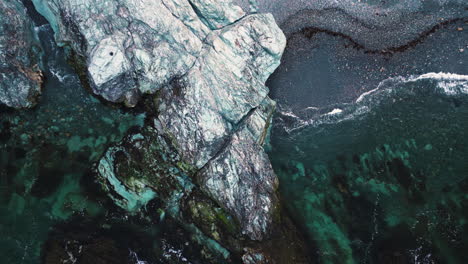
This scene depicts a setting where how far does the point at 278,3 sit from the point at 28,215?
846 cm

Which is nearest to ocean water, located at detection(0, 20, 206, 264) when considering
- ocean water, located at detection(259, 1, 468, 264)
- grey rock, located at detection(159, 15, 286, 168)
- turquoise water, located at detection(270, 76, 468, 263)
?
grey rock, located at detection(159, 15, 286, 168)

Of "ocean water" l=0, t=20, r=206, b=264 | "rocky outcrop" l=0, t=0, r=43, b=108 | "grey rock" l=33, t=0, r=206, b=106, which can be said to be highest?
"grey rock" l=33, t=0, r=206, b=106

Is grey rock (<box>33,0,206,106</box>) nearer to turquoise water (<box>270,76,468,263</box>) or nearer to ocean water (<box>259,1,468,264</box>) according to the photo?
ocean water (<box>259,1,468,264</box>)

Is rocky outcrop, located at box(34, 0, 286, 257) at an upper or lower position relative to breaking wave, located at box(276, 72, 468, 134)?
lower

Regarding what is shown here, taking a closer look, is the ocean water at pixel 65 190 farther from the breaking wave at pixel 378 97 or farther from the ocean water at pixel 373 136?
the breaking wave at pixel 378 97

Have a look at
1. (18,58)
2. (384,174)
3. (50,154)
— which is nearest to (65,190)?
(50,154)

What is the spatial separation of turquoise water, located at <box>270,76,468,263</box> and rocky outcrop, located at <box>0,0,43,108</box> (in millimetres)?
6541

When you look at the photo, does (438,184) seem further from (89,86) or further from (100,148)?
(89,86)

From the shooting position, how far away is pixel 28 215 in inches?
341

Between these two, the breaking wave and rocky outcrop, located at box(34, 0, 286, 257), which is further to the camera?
the breaking wave

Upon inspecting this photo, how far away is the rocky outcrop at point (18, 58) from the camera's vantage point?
8.41 meters

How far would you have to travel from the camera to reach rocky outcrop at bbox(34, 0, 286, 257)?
823 cm

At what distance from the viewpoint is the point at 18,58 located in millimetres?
8625

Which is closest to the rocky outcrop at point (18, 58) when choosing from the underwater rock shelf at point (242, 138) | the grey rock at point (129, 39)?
the underwater rock shelf at point (242, 138)
